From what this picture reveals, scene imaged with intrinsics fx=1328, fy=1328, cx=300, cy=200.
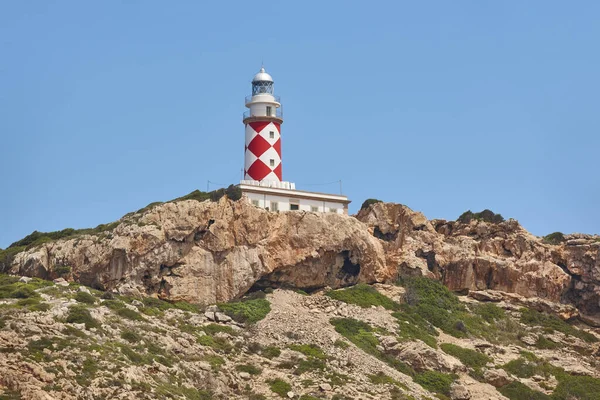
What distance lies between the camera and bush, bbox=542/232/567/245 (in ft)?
287

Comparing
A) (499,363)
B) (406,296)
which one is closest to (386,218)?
(406,296)

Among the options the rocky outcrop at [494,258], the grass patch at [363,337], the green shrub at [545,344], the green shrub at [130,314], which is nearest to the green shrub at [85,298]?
the green shrub at [130,314]

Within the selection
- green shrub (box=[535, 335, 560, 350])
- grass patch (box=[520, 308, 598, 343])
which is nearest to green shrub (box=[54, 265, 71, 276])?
green shrub (box=[535, 335, 560, 350])

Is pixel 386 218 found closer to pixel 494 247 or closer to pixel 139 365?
pixel 494 247

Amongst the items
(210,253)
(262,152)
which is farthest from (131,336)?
(262,152)

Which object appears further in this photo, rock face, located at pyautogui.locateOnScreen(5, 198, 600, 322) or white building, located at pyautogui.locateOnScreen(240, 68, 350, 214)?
white building, located at pyautogui.locateOnScreen(240, 68, 350, 214)

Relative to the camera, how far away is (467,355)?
74062 mm

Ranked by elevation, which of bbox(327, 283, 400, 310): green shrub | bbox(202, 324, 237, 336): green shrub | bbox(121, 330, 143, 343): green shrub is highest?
bbox(327, 283, 400, 310): green shrub

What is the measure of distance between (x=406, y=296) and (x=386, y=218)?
640cm

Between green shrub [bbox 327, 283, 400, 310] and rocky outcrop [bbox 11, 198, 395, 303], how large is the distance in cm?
109

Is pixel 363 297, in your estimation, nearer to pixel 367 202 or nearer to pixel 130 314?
pixel 367 202

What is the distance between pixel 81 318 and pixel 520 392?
2370cm

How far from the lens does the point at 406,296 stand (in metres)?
80.8

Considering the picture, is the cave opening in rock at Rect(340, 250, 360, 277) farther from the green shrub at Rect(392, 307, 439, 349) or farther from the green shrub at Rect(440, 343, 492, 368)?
the green shrub at Rect(440, 343, 492, 368)
